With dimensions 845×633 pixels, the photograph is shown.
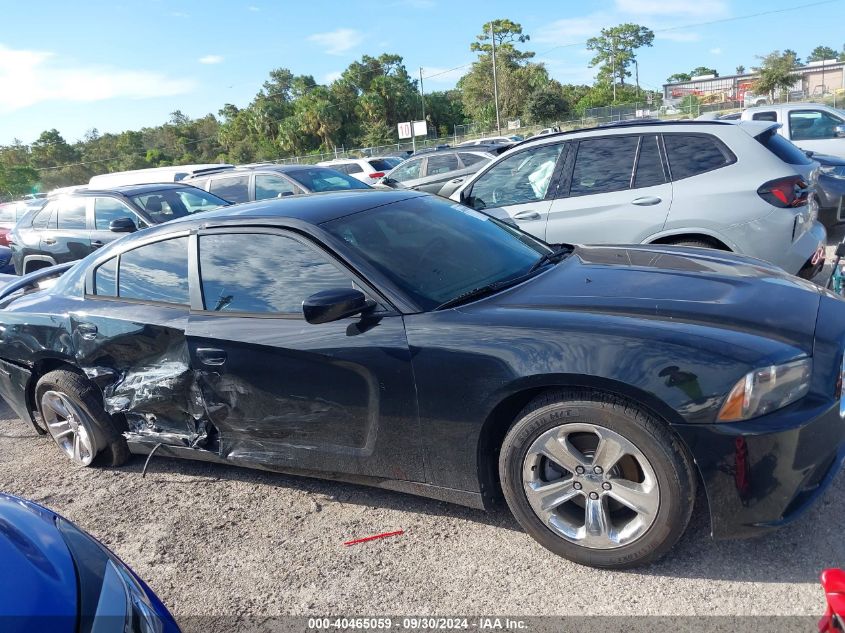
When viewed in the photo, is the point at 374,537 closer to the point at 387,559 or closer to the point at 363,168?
the point at 387,559

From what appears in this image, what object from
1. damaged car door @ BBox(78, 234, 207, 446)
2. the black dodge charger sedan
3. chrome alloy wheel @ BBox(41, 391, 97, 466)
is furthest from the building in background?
chrome alloy wheel @ BBox(41, 391, 97, 466)

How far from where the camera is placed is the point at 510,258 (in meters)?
3.53

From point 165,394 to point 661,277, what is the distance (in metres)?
2.73

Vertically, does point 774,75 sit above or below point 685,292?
above

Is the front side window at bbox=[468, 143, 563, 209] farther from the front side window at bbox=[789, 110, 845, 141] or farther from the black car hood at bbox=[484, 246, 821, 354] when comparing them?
the front side window at bbox=[789, 110, 845, 141]

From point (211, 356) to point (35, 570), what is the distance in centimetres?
159

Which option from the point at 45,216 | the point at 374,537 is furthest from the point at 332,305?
the point at 45,216

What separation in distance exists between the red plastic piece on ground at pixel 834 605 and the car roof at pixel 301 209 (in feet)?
8.45

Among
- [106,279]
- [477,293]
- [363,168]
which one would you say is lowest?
[477,293]

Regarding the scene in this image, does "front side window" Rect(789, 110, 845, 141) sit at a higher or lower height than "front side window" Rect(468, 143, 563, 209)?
higher

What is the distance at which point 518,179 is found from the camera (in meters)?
6.16

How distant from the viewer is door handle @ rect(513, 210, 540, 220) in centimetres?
582

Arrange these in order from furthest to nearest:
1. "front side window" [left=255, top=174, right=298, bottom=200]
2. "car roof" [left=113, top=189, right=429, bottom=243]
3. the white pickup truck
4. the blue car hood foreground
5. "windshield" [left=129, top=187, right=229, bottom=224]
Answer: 1. the white pickup truck
2. "front side window" [left=255, top=174, right=298, bottom=200]
3. "windshield" [left=129, top=187, right=229, bottom=224]
4. "car roof" [left=113, top=189, right=429, bottom=243]
5. the blue car hood foreground

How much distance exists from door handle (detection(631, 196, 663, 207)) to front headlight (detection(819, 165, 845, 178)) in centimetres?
380
